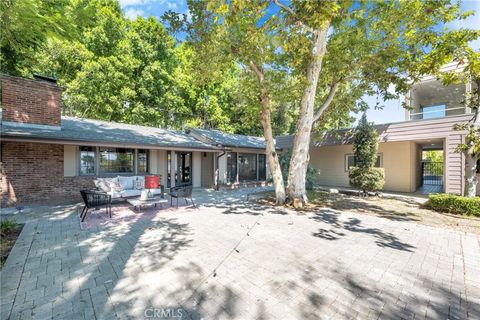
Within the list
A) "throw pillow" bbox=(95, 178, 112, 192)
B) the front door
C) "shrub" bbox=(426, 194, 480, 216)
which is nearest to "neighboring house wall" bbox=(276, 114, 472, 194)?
"shrub" bbox=(426, 194, 480, 216)

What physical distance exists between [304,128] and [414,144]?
29.5ft

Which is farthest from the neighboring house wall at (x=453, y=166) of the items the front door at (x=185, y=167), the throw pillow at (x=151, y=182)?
the front door at (x=185, y=167)

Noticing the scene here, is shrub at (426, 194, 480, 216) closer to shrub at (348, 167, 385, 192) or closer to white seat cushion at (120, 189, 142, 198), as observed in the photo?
shrub at (348, 167, 385, 192)

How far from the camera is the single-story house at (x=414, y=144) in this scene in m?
9.79

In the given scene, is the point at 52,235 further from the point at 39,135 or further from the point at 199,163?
the point at 199,163

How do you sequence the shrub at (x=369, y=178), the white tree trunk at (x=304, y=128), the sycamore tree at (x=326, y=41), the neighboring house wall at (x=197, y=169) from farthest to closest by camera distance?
the neighboring house wall at (x=197, y=169), the shrub at (x=369, y=178), the white tree trunk at (x=304, y=128), the sycamore tree at (x=326, y=41)

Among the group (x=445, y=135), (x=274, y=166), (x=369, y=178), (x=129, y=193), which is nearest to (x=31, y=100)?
(x=129, y=193)

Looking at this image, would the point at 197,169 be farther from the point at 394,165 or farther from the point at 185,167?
the point at 394,165

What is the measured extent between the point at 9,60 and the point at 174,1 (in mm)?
7143

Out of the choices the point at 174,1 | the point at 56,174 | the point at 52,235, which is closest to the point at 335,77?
the point at 174,1

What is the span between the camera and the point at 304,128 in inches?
335

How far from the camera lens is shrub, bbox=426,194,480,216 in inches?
282

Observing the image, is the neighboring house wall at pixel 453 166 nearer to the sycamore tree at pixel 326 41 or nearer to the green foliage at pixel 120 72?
the sycamore tree at pixel 326 41

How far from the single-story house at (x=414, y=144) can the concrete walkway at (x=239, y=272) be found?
6212 millimetres
